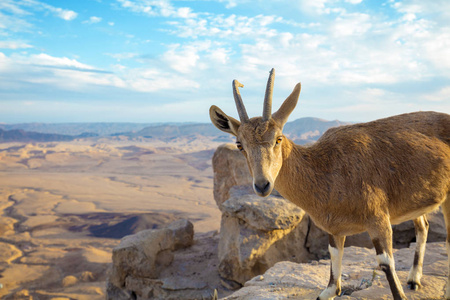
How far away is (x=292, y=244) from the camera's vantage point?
32.1 feet

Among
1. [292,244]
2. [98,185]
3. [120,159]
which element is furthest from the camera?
[120,159]

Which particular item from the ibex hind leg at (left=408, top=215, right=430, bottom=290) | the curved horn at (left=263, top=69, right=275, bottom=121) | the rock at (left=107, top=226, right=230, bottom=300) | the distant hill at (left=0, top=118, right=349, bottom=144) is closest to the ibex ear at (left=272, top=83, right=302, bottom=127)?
the curved horn at (left=263, top=69, right=275, bottom=121)

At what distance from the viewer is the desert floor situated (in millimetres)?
17578

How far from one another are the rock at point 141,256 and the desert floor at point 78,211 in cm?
497

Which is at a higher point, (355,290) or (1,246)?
(355,290)

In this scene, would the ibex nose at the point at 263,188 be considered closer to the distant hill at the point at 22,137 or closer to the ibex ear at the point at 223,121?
the ibex ear at the point at 223,121

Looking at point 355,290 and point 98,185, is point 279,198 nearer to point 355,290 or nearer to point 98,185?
point 355,290

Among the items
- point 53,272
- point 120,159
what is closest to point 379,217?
point 53,272

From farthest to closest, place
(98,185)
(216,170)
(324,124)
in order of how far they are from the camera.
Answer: (324,124) < (98,185) < (216,170)

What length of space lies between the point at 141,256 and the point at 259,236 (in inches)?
169

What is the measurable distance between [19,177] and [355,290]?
5749cm

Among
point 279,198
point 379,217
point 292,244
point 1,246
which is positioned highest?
point 379,217

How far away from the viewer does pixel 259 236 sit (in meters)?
9.44

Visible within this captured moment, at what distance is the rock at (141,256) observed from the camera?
10734mm
